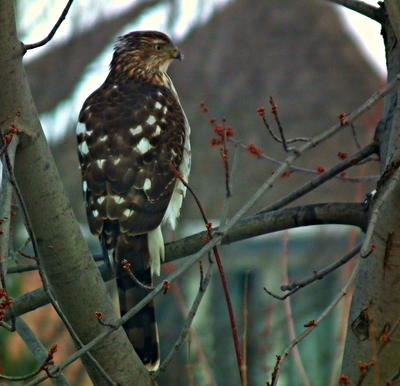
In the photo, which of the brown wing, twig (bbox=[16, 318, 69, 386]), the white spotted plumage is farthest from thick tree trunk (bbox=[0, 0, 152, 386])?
the white spotted plumage

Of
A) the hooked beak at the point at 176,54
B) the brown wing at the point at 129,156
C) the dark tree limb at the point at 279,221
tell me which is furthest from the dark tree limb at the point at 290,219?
the hooked beak at the point at 176,54

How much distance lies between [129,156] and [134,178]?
129 millimetres

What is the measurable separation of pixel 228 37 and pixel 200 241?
12319 mm

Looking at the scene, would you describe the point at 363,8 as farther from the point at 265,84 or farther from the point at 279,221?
the point at 265,84

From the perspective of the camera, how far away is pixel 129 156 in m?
5.57

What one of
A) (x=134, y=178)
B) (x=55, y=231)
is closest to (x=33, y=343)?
(x=55, y=231)

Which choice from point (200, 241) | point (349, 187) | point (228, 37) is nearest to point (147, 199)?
point (200, 241)

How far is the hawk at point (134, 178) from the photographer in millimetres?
5152

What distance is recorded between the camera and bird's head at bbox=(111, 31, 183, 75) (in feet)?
22.4

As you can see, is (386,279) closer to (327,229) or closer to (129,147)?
(129,147)

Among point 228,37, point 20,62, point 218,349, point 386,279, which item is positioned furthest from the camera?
point 228,37

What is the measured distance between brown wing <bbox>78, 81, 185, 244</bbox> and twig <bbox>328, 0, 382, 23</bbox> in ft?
4.83

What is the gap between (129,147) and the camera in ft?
18.4


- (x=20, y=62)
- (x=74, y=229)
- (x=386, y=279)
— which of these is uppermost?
(x=20, y=62)
